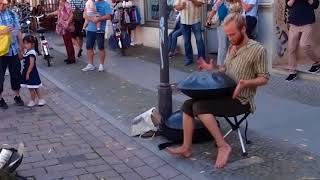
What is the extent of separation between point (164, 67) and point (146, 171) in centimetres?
141

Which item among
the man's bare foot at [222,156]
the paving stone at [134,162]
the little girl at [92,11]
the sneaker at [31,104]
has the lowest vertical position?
the sneaker at [31,104]

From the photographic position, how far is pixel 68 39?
1235cm

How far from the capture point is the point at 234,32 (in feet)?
16.3

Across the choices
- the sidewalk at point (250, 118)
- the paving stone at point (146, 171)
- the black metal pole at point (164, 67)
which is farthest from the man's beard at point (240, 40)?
the paving stone at point (146, 171)

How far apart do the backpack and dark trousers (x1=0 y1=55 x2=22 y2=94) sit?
3429 millimetres

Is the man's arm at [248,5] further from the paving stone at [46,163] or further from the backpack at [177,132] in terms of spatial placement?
the paving stone at [46,163]

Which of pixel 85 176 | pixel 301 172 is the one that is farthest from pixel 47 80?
pixel 301 172

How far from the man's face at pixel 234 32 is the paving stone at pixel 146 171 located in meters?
1.48

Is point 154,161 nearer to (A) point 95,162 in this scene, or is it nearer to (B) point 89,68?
(A) point 95,162

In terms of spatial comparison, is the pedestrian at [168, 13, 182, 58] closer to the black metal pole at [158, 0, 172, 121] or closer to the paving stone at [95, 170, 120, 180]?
the black metal pole at [158, 0, 172, 121]

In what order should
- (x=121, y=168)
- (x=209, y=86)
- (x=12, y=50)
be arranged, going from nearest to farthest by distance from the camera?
1. (x=209, y=86)
2. (x=121, y=168)
3. (x=12, y=50)

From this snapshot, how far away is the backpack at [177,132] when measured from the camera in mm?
5719

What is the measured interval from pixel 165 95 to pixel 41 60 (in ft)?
25.2

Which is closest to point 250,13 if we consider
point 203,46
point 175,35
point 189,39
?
point 203,46
